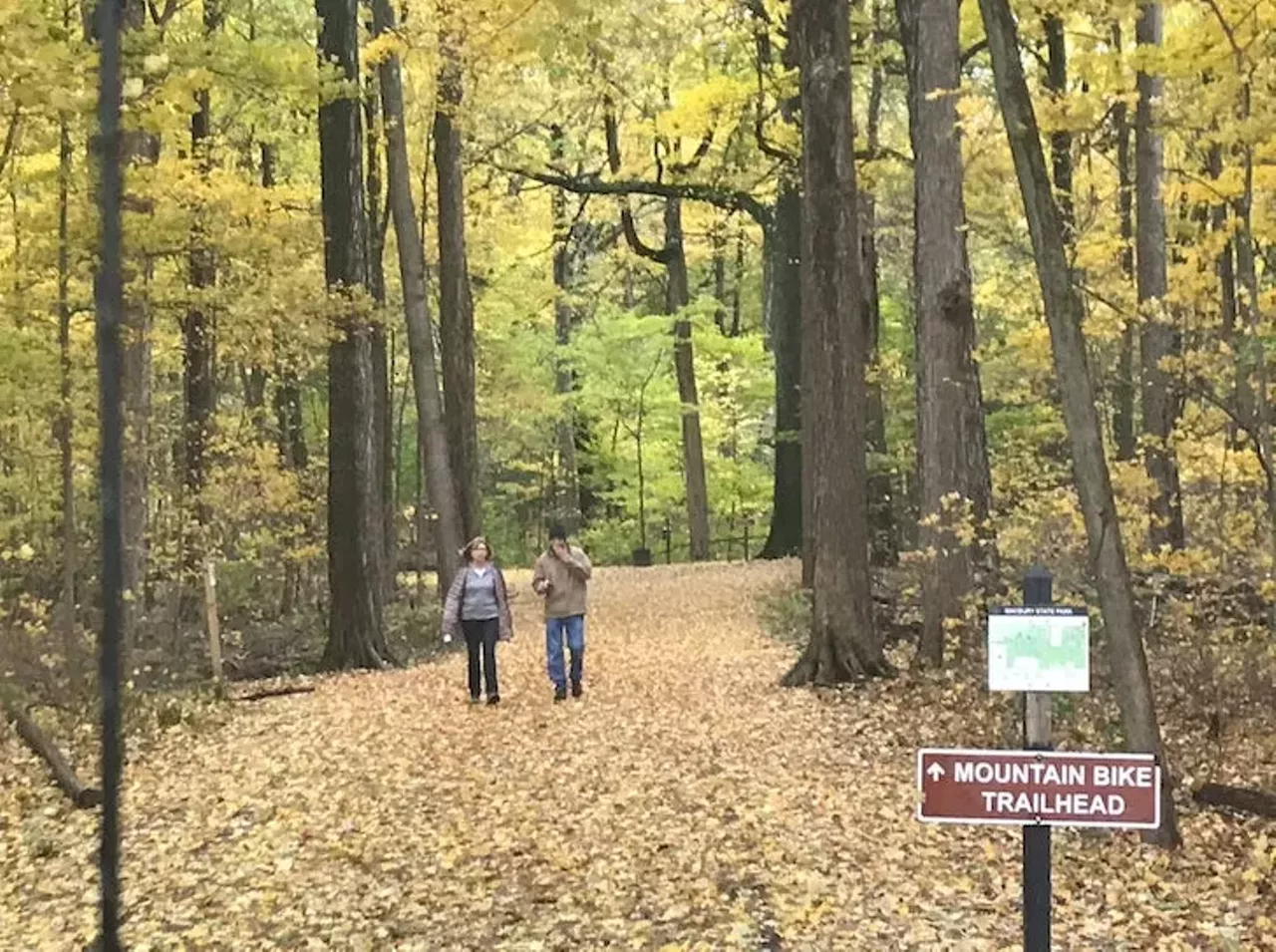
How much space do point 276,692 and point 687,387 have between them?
1620 centimetres

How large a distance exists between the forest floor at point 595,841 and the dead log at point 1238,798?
5.3 inches

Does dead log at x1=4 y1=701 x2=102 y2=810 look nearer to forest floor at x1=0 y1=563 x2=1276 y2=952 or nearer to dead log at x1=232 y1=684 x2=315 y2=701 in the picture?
forest floor at x1=0 y1=563 x2=1276 y2=952

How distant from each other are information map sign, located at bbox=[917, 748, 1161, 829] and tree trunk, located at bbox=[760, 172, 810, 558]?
14757 mm

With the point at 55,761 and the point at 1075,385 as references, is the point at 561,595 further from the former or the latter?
the point at 1075,385

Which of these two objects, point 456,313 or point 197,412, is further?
point 456,313

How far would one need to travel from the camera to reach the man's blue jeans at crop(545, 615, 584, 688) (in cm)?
1112

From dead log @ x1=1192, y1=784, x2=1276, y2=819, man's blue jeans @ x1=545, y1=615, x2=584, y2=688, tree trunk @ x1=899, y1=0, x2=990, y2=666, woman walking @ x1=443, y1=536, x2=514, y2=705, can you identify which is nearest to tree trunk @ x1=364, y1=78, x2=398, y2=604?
woman walking @ x1=443, y1=536, x2=514, y2=705

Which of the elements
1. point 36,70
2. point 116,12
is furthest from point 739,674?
point 116,12

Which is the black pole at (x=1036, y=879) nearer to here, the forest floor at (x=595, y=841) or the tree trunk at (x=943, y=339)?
the forest floor at (x=595, y=841)

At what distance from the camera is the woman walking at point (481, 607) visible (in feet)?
35.9

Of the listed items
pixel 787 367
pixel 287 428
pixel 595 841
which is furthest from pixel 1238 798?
pixel 287 428

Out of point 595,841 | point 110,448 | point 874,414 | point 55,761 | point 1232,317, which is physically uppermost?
point 1232,317

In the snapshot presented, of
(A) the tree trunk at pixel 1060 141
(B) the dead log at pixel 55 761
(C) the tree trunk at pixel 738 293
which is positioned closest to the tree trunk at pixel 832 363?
(B) the dead log at pixel 55 761

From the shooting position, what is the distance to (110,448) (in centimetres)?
256
